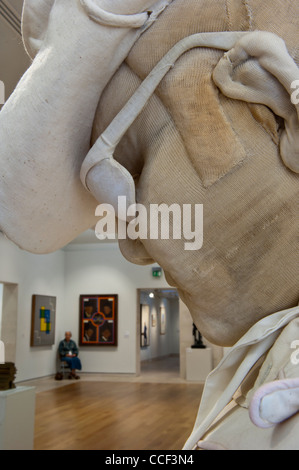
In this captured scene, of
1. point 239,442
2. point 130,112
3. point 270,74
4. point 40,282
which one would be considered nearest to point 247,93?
point 270,74

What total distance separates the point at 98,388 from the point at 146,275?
10.5ft

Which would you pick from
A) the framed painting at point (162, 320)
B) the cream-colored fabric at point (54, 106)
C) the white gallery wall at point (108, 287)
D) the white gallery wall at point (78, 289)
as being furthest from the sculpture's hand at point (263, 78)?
the framed painting at point (162, 320)

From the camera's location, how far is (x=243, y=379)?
0.65 meters

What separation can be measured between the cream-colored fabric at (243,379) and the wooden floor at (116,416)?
3.91 m

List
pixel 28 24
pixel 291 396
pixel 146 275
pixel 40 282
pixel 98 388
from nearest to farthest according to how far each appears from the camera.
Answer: pixel 291 396 < pixel 28 24 < pixel 98 388 < pixel 40 282 < pixel 146 275

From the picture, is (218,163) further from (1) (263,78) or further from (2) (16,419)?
(2) (16,419)

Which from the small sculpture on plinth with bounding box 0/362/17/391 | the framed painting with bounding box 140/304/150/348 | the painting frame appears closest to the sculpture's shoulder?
the small sculpture on plinth with bounding box 0/362/17/391

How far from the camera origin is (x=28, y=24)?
2.49ft

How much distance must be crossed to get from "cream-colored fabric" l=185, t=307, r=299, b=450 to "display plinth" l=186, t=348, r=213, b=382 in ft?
29.8

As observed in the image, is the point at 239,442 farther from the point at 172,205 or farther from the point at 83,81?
the point at 83,81

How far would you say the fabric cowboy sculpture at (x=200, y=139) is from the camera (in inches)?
24.7

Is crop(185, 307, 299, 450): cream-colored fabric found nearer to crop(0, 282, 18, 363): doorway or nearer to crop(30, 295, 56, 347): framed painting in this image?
crop(0, 282, 18, 363): doorway

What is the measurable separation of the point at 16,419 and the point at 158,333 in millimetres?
12200

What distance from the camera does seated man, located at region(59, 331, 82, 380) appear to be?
10410 millimetres
